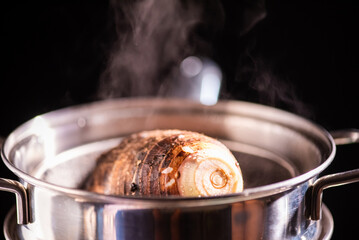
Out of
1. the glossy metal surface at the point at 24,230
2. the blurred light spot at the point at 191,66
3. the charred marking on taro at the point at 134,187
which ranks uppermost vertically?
the blurred light spot at the point at 191,66

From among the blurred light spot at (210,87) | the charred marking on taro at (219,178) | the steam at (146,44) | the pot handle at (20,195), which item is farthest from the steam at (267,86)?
the pot handle at (20,195)

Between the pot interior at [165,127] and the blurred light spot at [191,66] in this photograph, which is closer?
the pot interior at [165,127]

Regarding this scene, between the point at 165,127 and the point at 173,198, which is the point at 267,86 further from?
the point at 173,198

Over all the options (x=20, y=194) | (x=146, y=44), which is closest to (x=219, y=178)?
(x=20, y=194)

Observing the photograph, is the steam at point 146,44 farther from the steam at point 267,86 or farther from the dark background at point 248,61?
the steam at point 267,86

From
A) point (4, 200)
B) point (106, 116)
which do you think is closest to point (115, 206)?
point (106, 116)

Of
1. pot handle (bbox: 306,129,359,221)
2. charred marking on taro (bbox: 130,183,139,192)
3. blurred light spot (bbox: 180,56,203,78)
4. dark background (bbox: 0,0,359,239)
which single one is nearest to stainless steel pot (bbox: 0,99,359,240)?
pot handle (bbox: 306,129,359,221)

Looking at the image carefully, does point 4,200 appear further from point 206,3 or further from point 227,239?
point 227,239

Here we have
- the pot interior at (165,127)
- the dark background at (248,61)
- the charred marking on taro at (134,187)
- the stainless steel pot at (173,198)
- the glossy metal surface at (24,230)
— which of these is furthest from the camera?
the dark background at (248,61)
